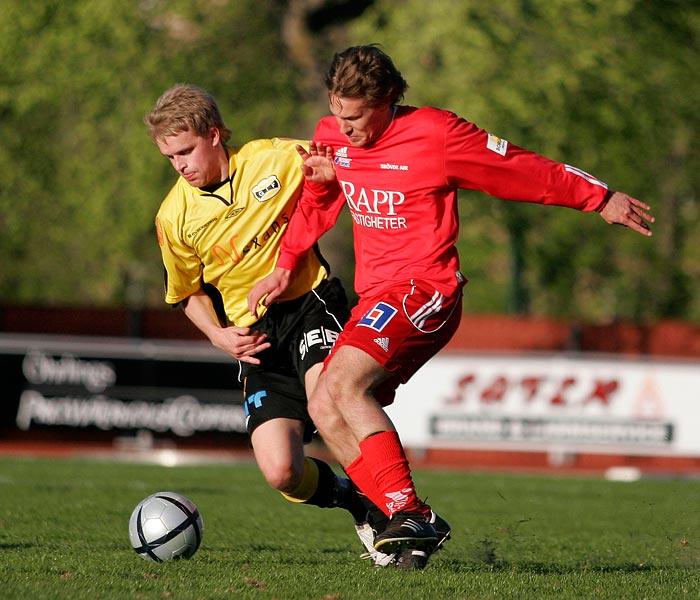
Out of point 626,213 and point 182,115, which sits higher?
point 182,115

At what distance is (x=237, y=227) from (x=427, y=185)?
1278 mm

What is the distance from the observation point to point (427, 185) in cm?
580

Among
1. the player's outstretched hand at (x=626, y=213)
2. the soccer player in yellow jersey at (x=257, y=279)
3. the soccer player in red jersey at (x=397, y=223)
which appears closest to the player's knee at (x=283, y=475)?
the soccer player in yellow jersey at (x=257, y=279)

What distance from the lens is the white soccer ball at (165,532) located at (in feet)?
19.5

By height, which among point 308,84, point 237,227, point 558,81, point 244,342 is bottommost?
point 308,84

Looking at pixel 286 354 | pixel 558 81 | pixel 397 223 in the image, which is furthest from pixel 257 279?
pixel 558 81

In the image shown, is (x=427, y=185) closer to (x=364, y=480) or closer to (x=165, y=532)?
(x=364, y=480)

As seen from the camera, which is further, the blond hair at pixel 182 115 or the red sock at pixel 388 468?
the blond hair at pixel 182 115

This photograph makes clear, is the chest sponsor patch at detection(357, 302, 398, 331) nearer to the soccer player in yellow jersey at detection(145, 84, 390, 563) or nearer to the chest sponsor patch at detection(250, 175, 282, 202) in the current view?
the soccer player in yellow jersey at detection(145, 84, 390, 563)

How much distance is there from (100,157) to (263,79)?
3347mm

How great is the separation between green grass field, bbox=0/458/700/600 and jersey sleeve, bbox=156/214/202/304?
140 cm

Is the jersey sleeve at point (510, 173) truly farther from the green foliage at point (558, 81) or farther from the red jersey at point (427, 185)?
the green foliage at point (558, 81)

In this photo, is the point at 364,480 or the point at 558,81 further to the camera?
the point at 558,81

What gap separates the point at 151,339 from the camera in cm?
1894
